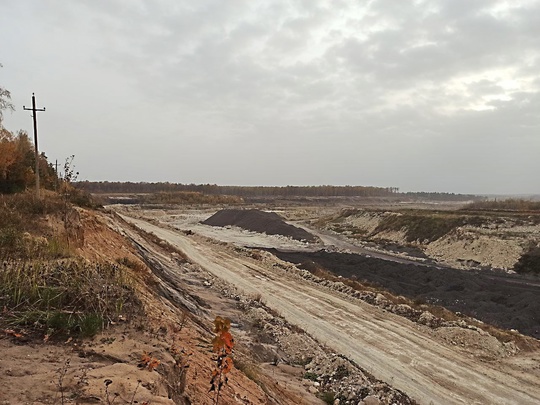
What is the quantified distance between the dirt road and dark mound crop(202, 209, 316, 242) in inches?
1152

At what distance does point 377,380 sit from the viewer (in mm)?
12820

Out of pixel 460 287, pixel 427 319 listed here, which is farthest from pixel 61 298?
pixel 460 287

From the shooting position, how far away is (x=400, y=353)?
604 inches

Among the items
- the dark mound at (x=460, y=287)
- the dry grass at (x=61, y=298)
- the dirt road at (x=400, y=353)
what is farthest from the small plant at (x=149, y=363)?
the dark mound at (x=460, y=287)

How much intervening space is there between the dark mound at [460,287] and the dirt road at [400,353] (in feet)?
17.3

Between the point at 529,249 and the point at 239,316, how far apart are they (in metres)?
30.4

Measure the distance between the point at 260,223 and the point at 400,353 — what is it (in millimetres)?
48376

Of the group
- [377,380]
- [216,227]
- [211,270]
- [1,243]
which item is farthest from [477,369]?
[216,227]

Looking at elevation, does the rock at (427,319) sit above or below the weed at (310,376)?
below

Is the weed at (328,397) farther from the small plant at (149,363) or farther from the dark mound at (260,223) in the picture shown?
the dark mound at (260,223)

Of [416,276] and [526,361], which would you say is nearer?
[526,361]

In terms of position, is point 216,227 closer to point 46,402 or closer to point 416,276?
point 416,276

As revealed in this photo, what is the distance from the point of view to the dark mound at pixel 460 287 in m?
21.3

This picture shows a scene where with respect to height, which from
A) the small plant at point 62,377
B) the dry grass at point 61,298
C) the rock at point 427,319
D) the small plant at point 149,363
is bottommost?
the rock at point 427,319
